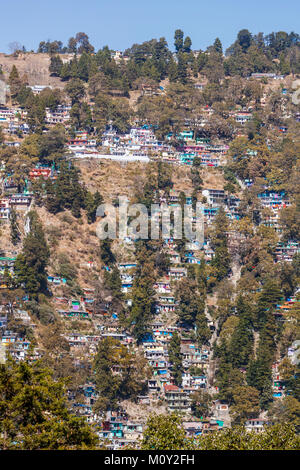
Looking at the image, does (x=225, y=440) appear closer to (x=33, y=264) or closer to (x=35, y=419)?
(x=35, y=419)

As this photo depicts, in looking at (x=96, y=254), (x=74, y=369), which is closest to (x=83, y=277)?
(x=96, y=254)

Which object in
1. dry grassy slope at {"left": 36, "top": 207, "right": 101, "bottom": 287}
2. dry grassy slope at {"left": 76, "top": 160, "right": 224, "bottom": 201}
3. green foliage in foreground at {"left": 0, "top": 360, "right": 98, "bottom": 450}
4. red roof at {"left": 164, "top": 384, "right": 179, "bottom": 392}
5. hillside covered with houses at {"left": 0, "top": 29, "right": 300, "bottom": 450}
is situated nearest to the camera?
green foliage in foreground at {"left": 0, "top": 360, "right": 98, "bottom": 450}

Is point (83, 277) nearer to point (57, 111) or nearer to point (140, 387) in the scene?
point (140, 387)

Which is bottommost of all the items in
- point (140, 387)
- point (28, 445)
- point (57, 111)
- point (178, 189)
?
point (140, 387)

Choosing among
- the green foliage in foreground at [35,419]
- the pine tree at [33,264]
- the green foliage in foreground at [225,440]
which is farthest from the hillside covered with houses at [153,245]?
Answer: the green foliage in foreground at [35,419]

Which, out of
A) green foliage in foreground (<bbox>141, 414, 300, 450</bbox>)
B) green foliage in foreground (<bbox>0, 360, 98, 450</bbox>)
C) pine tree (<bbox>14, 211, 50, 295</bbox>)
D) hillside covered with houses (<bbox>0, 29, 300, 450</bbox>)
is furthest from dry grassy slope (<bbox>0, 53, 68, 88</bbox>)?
green foliage in foreground (<bbox>0, 360, 98, 450</bbox>)

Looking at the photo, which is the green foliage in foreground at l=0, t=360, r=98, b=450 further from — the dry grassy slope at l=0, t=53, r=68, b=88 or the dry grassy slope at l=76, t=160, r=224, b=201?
the dry grassy slope at l=0, t=53, r=68, b=88

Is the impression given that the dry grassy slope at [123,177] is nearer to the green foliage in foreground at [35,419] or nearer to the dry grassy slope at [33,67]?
the dry grassy slope at [33,67]

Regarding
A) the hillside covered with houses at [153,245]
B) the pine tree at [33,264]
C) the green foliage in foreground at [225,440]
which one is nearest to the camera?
the green foliage in foreground at [225,440]

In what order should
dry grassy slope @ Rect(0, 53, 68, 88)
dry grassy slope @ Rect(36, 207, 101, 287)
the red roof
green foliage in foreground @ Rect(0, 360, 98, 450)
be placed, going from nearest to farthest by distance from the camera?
green foliage in foreground @ Rect(0, 360, 98, 450), the red roof, dry grassy slope @ Rect(36, 207, 101, 287), dry grassy slope @ Rect(0, 53, 68, 88)
